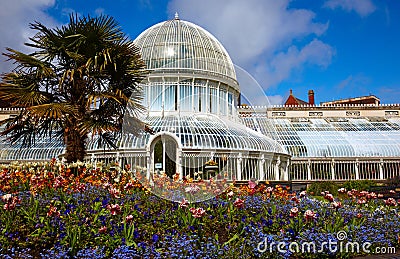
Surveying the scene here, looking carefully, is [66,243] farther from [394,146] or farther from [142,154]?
[394,146]

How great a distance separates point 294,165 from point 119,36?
796 inches

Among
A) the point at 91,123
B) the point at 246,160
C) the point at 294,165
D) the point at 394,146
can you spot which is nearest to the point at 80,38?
the point at 91,123

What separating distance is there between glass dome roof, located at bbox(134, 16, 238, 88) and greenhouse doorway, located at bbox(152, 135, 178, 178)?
6.21 m

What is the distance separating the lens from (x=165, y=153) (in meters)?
22.2

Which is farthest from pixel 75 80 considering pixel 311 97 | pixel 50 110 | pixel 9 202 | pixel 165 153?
pixel 311 97

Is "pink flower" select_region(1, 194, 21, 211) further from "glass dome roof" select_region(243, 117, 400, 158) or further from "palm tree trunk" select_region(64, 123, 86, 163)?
"glass dome roof" select_region(243, 117, 400, 158)

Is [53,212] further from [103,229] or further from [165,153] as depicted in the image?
[165,153]

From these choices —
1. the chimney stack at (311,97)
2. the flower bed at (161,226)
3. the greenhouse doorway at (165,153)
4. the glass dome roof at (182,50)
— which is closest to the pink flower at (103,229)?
the flower bed at (161,226)

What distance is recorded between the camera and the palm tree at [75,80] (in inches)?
486

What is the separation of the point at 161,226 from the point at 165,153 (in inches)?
583

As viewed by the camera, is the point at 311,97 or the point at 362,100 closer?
the point at 311,97

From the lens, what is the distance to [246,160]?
22.7 m

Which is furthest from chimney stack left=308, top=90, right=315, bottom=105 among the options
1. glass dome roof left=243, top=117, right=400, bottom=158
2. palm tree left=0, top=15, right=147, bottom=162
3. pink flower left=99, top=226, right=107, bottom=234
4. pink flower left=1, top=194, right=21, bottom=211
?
pink flower left=1, top=194, right=21, bottom=211

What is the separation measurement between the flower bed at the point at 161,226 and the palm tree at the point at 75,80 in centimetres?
309
